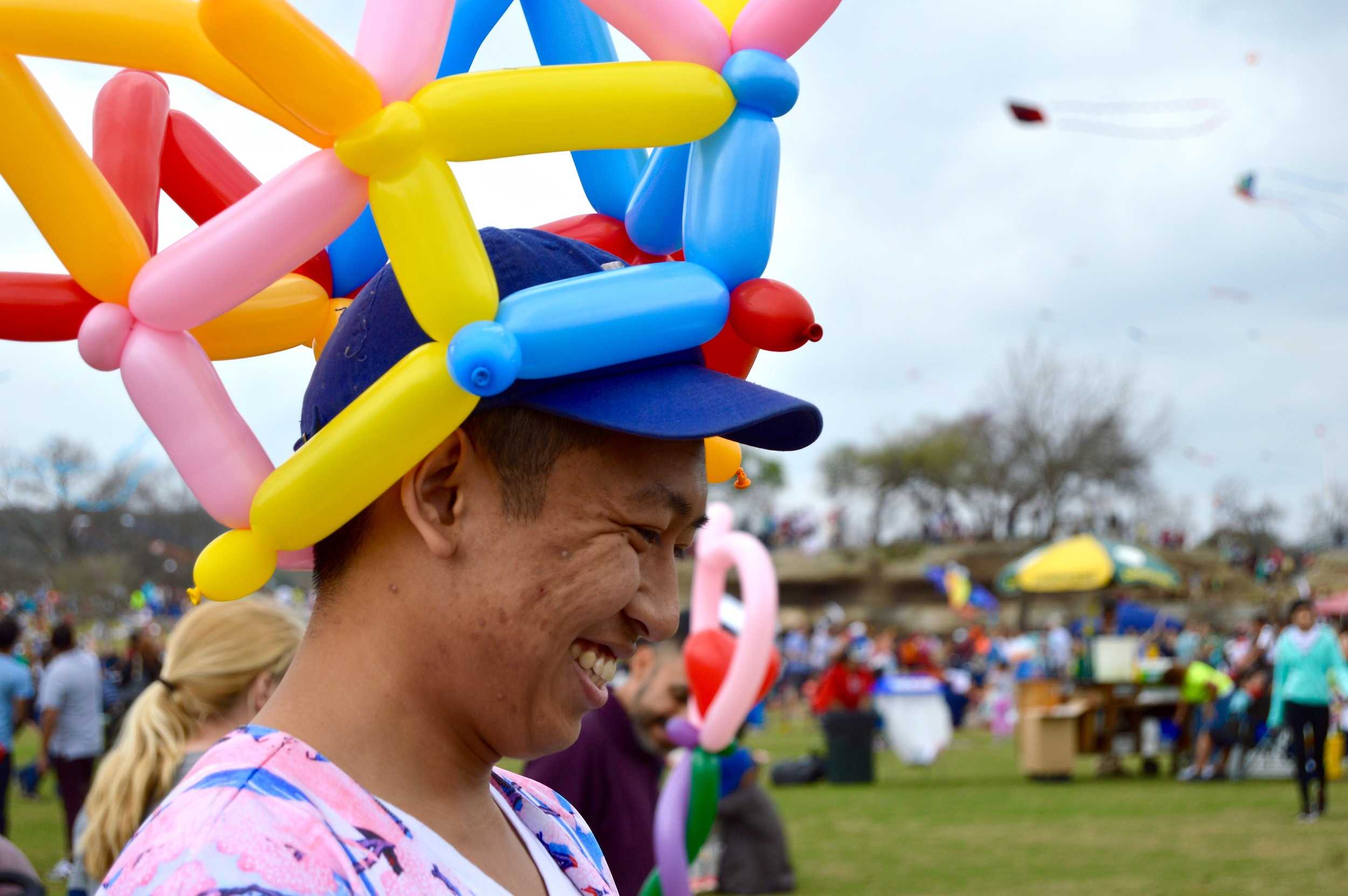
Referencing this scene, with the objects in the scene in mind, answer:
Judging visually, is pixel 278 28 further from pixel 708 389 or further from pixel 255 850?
pixel 255 850

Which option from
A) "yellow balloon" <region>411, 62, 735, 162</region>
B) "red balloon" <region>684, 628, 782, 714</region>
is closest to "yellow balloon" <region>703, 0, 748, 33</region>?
"yellow balloon" <region>411, 62, 735, 162</region>

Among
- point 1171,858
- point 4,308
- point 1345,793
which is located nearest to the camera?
point 4,308

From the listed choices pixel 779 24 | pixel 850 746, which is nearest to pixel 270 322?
pixel 779 24

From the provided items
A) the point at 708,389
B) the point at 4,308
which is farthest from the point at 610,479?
the point at 4,308

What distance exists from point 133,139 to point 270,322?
0.91 feet

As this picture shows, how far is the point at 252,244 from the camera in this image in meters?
1.38

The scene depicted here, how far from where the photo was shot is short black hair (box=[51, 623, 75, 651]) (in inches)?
386

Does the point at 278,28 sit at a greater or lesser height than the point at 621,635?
greater

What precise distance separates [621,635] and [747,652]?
3.57 m

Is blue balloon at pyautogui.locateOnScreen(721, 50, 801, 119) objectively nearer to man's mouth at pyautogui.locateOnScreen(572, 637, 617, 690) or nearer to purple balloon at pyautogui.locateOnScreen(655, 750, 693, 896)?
man's mouth at pyautogui.locateOnScreen(572, 637, 617, 690)

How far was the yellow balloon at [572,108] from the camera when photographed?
134cm

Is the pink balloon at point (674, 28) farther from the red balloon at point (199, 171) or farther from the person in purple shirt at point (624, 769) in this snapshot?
the person in purple shirt at point (624, 769)

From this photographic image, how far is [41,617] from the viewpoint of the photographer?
2959 cm

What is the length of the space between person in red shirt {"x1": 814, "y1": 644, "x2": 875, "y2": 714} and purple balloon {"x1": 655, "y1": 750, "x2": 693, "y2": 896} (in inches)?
438
